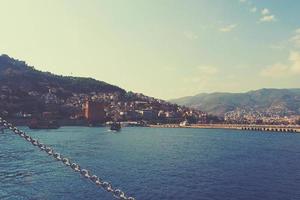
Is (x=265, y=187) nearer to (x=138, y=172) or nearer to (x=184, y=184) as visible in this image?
(x=184, y=184)

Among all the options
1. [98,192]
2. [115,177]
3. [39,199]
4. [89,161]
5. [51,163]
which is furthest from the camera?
[89,161]

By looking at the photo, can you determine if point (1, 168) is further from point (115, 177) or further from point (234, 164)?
point (234, 164)

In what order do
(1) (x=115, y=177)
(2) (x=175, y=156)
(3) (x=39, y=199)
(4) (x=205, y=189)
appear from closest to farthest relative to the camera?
(3) (x=39, y=199)
(4) (x=205, y=189)
(1) (x=115, y=177)
(2) (x=175, y=156)

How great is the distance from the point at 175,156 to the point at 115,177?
112 feet

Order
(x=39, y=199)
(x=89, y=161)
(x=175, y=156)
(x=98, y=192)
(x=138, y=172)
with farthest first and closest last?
1. (x=175, y=156)
2. (x=89, y=161)
3. (x=138, y=172)
4. (x=98, y=192)
5. (x=39, y=199)

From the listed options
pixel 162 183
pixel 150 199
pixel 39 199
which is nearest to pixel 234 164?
pixel 162 183

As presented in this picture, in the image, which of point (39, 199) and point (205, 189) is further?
point (205, 189)

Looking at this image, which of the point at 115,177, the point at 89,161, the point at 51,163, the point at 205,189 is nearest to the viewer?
the point at 205,189

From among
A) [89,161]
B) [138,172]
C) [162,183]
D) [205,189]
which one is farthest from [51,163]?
[205,189]

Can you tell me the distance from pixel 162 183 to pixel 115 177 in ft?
26.9

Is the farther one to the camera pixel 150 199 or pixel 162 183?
pixel 162 183

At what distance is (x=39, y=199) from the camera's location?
44.8 m

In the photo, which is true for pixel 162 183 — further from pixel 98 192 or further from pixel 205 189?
pixel 98 192

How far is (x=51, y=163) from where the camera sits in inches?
2881
